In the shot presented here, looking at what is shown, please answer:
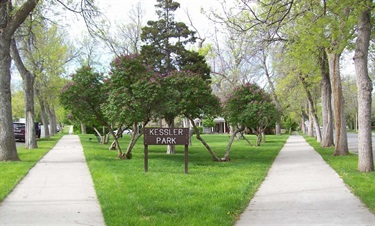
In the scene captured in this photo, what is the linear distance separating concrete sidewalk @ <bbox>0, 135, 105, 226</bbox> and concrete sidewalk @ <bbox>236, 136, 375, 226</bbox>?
254 centimetres

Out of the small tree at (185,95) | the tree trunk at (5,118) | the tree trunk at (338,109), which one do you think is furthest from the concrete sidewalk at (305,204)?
the tree trunk at (5,118)

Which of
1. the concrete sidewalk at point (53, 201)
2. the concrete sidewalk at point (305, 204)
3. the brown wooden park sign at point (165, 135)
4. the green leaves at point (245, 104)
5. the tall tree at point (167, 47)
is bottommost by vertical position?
the concrete sidewalk at point (305, 204)

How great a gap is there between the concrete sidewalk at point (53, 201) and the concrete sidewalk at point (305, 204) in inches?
100.0

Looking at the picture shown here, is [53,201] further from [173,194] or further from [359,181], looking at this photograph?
[359,181]

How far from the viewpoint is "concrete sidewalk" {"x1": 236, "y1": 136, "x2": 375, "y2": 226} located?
21.0 feet

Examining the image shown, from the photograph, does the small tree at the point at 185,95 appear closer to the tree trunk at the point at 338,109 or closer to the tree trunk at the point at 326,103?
the tree trunk at the point at 338,109

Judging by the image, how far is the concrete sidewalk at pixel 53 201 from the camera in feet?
21.1

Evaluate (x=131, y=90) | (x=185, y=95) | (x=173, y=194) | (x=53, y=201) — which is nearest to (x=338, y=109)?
(x=185, y=95)

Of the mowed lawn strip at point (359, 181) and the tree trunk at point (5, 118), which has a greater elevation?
the tree trunk at point (5, 118)

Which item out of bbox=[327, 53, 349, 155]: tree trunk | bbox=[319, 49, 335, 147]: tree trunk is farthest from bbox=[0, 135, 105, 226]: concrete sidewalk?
bbox=[319, 49, 335, 147]: tree trunk

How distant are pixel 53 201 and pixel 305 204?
14.9 feet

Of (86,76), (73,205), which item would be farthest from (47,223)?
(86,76)

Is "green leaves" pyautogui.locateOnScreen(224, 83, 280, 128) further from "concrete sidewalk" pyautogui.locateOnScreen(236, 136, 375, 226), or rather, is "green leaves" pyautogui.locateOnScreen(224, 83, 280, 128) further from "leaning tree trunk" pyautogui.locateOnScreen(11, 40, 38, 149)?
"leaning tree trunk" pyautogui.locateOnScreen(11, 40, 38, 149)

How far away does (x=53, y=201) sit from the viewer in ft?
25.9
